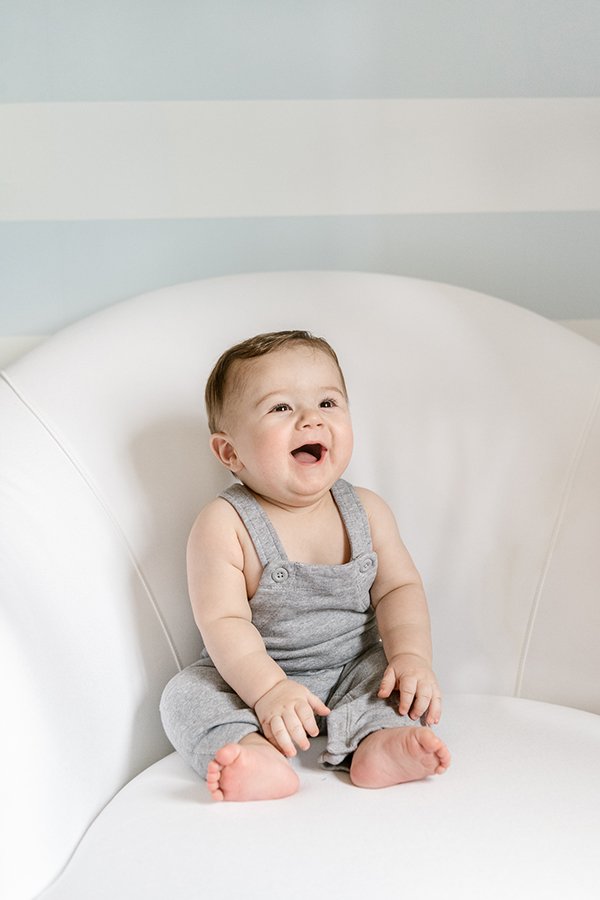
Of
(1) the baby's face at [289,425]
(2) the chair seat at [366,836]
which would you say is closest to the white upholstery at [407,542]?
(2) the chair seat at [366,836]

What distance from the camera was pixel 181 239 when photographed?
1.45 meters

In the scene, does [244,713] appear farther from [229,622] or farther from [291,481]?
[291,481]

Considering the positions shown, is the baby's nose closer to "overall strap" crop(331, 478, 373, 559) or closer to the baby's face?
the baby's face

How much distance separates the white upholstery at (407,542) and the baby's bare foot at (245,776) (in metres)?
0.02

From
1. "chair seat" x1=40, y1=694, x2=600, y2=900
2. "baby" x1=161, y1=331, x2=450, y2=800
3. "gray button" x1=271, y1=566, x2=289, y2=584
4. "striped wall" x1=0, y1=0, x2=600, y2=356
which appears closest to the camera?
"chair seat" x1=40, y1=694, x2=600, y2=900

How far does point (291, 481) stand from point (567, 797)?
0.42 meters

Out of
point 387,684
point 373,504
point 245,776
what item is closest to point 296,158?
point 373,504

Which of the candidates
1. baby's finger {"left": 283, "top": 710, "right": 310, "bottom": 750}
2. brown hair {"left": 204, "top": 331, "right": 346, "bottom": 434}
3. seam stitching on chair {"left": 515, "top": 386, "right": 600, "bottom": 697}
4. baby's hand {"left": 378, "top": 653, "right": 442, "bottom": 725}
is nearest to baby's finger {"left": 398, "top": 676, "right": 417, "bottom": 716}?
baby's hand {"left": 378, "top": 653, "right": 442, "bottom": 725}

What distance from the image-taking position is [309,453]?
3.69 ft

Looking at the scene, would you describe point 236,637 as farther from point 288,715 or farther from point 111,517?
point 111,517

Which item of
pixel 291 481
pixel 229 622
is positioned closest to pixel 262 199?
pixel 291 481

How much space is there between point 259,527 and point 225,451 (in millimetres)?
100

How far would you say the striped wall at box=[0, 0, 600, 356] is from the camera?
55.4 inches

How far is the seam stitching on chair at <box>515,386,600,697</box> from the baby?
0.45 feet
